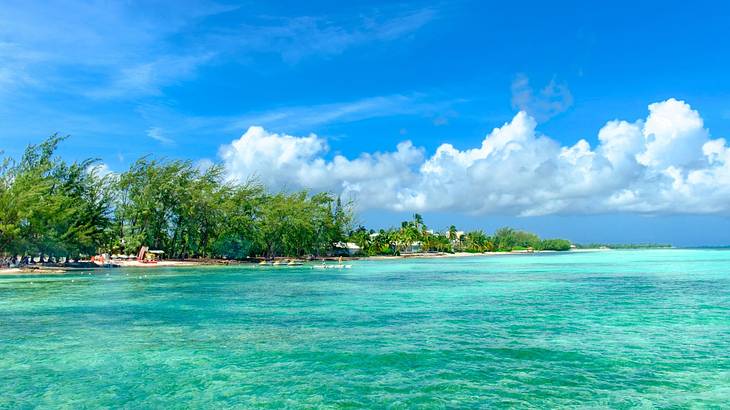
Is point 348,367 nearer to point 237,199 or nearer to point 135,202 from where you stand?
point 135,202

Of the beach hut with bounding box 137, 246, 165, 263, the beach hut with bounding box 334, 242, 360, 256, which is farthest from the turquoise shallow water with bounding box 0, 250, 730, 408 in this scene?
the beach hut with bounding box 334, 242, 360, 256

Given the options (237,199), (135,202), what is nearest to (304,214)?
(237,199)

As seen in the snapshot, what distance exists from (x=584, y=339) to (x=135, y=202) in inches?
2714

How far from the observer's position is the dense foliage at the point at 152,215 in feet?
182

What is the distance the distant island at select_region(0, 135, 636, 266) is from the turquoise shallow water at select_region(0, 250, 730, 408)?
99.9 ft

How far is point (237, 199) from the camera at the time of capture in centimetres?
8444

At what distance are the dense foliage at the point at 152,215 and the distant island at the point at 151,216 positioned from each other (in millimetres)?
141

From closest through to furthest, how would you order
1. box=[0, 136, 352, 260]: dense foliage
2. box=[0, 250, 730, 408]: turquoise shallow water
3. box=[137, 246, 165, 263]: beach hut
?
box=[0, 250, 730, 408]: turquoise shallow water < box=[0, 136, 352, 260]: dense foliage < box=[137, 246, 165, 263]: beach hut

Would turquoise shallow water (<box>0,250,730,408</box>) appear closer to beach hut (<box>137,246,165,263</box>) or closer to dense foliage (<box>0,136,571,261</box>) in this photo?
dense foliage (<box>0,136,571,261</box>)

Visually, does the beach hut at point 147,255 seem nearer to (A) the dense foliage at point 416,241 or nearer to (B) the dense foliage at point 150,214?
(B) the dense foliage at point 150,214

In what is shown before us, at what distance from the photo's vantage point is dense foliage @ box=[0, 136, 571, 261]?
2188 inches

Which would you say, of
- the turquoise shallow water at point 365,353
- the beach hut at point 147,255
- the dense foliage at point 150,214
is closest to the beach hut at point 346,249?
the dense foliage at point 150,214

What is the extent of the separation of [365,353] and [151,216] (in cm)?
6720

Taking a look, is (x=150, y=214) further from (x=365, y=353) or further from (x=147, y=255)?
(x=365, y=353)
